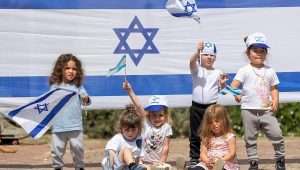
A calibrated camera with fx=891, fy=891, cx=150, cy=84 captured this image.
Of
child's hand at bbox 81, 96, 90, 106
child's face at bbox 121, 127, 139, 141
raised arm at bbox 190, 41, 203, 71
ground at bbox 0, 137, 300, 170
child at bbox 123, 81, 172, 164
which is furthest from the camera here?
ground at bbox 0, 137, 300, 170

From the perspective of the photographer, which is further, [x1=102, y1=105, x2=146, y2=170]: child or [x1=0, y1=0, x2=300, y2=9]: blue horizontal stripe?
[x1=0, y1=0, x2=300, y2=9]: blue horizontal stripe

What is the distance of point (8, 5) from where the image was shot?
422 inches

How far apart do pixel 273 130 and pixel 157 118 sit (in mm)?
1557

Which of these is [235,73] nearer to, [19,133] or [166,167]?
[166,167]

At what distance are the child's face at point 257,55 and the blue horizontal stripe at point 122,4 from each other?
125 cm

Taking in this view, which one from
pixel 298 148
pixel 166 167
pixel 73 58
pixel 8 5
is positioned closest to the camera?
pixel 166 167

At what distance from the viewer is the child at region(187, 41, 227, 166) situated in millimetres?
10211

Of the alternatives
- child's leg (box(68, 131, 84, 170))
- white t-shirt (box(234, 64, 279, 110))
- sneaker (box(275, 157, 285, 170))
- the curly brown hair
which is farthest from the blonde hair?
the curly brown hair

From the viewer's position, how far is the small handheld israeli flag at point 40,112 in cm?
973

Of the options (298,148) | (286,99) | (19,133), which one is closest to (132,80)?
(286,99)

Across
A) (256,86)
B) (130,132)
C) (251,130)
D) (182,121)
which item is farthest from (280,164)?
(182,121)

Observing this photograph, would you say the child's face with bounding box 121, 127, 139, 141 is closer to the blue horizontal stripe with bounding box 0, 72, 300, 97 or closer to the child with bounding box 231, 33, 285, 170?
the child with bounding box 231, 33, 285, 170

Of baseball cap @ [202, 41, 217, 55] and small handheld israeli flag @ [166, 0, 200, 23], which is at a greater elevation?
small handheld israeli flag @ [166, 0, 200, 23]

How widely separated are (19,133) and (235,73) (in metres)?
5.33
